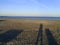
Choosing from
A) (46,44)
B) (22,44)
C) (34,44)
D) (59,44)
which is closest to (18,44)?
(22,44)

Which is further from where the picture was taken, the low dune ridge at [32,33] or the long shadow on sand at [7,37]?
the long shadow on sand at [7,37]

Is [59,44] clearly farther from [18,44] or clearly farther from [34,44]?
[18,44]

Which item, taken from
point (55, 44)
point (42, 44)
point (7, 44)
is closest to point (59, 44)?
point (55, 44)

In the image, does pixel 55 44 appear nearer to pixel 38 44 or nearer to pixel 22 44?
pixel 38 44

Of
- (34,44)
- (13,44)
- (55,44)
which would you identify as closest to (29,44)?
(34,44)

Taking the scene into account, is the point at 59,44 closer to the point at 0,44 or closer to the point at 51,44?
the point at 51,44

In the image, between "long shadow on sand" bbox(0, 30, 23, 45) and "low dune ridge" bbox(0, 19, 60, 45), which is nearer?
"low dune ridge" bbox(0, 19, 60, 45)

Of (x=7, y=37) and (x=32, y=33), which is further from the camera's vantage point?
(x=32, y=33)
